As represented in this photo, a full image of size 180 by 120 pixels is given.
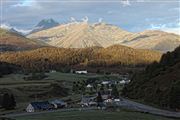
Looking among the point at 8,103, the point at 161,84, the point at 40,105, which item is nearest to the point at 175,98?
the point at 161,84

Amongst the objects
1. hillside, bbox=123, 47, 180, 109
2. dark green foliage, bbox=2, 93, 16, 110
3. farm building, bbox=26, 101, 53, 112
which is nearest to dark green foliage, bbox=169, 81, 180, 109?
hillside, bbox=123, 47, 180, 109

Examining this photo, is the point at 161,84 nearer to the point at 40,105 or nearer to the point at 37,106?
the point at 40,105

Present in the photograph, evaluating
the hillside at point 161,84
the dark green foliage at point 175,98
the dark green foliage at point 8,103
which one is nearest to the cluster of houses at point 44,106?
the dark green foliage at point 8,103

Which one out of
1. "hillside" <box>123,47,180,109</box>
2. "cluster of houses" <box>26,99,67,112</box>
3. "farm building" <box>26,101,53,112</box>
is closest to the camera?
"hillside" <box>123,47,180,109</box>

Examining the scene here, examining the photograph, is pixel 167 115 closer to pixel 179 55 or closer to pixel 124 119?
pixel 124 119

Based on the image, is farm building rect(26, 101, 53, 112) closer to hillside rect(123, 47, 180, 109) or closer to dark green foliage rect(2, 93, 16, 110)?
dark green foliage rect(2, 93, 16, 110)

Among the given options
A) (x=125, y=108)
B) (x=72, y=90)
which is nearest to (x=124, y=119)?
(x=125, y=108)
